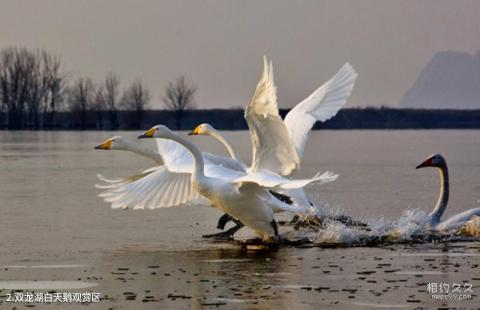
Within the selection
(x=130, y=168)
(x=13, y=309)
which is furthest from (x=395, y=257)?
(x=130, y=168)

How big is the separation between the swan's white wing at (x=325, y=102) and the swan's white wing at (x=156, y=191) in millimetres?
1651

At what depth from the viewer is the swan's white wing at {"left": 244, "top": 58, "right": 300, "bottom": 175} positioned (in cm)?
1124

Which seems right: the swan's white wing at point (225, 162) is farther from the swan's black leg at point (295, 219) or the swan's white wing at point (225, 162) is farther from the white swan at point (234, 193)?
the swan's black leg at point (295, 219)

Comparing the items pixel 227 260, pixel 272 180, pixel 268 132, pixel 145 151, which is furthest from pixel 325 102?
pixel 227 260

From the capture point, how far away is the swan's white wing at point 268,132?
36.9ft

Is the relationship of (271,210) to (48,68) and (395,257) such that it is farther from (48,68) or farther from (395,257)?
(48,68)

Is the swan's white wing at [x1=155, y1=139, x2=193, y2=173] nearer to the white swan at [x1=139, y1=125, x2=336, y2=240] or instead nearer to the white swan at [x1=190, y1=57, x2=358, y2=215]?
the white swan at [x1=190, y1=57, x2=358, y2=215]

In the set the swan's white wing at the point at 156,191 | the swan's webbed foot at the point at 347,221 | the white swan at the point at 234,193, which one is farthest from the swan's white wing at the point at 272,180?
the swan's webbed foot at the point at 347,221

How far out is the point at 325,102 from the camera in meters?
15.0

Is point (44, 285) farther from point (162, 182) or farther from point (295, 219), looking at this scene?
point (295, 219)

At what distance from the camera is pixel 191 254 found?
11.5 metres

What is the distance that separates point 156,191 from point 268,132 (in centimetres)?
249

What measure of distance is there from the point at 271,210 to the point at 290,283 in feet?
9.45

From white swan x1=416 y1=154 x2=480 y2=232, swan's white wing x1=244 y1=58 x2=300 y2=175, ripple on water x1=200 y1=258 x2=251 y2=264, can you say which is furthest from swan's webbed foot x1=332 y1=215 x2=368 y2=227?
ripple on water x1=200 y1=258 x2=251 y2=264
